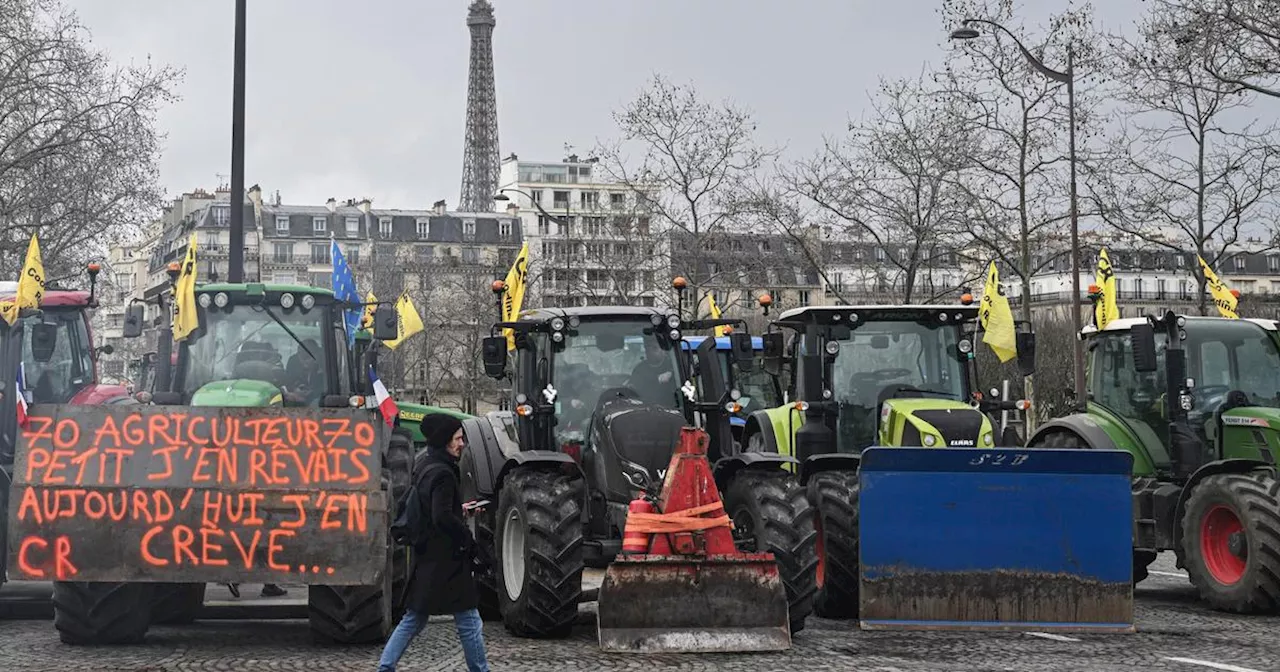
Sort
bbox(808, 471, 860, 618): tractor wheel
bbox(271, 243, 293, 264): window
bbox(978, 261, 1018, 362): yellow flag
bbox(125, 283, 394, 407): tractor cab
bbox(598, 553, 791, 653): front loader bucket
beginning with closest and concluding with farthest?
1. bbox(598, 553, 791, 653): front loader bucket
2. bbox(808, 471, 860, 618): tractor wheel
3. bbox(125, 283, 394, 407): tractor cab
4. bbox(978, 261, 1018, 362): yellow flag
5. bbox(271, 243, 293, 264): window

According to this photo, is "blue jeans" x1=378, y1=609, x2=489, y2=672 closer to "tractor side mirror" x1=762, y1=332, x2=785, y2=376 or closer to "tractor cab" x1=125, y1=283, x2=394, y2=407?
"tractor cab" x1=125, y1=283, x2=394, y2=407

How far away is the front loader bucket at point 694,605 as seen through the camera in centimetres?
1195

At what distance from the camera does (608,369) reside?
1416 centimetres

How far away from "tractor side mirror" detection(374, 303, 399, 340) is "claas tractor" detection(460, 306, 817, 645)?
1.05 meters

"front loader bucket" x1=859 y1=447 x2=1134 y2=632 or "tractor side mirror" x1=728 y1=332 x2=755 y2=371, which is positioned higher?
"tractor side mirror" x1=728 y1=332 x2=755 y2=371

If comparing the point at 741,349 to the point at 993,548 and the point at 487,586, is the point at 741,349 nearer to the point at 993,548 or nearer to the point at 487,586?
the point at 993,548

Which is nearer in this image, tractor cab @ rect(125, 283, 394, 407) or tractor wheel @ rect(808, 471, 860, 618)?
tractor wheel @ rect(808, 471, 860, 618)

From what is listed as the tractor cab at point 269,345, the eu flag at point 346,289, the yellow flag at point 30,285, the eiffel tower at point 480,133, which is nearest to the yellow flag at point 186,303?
the tractor cab at point 269,345

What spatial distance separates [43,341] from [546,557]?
7.27 meters

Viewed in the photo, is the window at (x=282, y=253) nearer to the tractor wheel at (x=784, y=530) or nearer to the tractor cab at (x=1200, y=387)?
the tractor cab at (x=1200, y=387)

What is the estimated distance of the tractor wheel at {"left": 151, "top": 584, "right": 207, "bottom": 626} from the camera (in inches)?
536

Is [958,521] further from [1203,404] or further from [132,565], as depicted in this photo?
[132,565]

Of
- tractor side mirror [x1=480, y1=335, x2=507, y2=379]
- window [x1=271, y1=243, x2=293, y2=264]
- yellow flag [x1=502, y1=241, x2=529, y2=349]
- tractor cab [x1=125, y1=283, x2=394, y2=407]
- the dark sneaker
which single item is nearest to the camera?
tractor side mirror [x1=480, y1=335, x2=507, y2=379]

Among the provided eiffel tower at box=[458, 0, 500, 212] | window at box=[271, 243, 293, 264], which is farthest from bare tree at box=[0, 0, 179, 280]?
eiffel tower at box=[458, 0, 500, 212]
